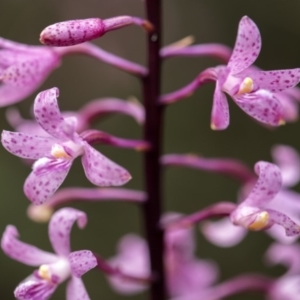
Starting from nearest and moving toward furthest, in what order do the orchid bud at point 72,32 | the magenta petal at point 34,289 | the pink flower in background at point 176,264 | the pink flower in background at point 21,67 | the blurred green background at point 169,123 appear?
the orchid bud at point 72,32 → the magenta petal at point 34,289 → the pink flower in background at point 21,67 → the pink flower in background at point 176,264 → the blurred green background at point 169,123

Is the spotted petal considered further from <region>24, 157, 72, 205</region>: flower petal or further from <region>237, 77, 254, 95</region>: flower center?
<region>24, 157, 72, 205</region>: flower petal

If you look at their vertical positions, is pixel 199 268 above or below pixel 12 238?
below

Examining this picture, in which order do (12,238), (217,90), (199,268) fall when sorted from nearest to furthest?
(217,90) → (12,238) → (199,268)

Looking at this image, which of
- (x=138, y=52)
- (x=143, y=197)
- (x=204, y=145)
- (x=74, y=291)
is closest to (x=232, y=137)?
(x=204, y=145)

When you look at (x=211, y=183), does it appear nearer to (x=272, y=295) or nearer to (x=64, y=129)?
(x=272, y=295)

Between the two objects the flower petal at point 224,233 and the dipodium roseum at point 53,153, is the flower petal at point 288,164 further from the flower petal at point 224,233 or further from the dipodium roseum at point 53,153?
the dipodium roseum at point 53,153

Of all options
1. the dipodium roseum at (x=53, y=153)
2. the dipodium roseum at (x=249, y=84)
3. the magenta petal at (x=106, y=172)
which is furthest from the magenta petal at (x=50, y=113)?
the dipodium roseum at (x=249, y=84)

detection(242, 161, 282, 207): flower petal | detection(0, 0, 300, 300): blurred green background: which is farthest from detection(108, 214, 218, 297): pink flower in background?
detection(0, 0, 300, 300): blurred green background

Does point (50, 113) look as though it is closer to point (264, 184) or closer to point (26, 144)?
point (26, 144)
